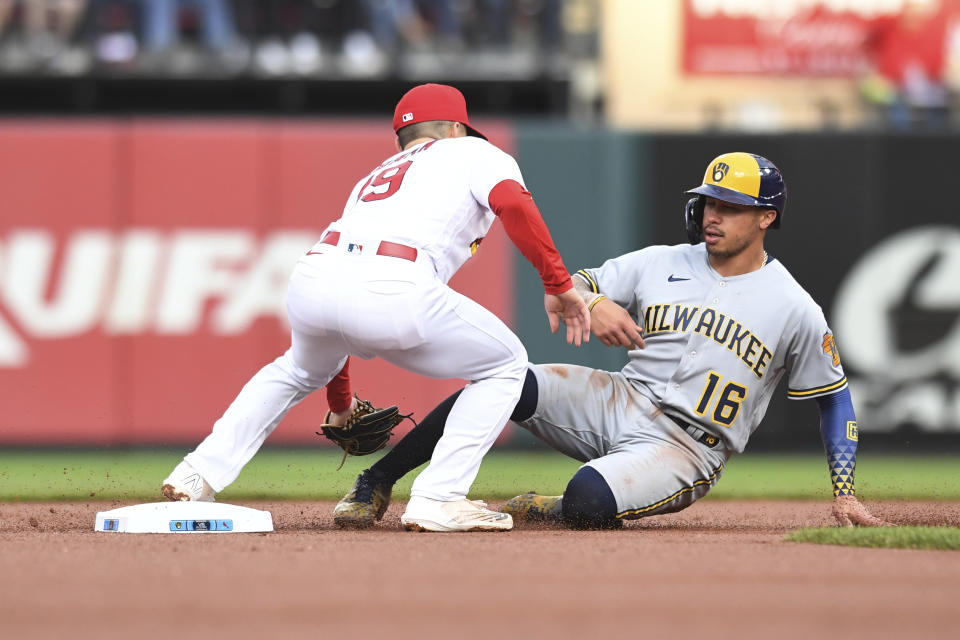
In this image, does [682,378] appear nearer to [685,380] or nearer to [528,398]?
[685,380]

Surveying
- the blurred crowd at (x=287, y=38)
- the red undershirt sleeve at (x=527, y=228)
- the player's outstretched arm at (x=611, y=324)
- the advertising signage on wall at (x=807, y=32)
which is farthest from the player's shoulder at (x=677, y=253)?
the advertising signage on wall at (x=807, y=32)

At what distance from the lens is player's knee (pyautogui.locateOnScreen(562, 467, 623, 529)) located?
4.62 metres

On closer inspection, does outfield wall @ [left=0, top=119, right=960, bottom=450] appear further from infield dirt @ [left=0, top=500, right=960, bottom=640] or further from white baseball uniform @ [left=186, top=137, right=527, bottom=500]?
infield dirt @ [left=0, top=500, right=960, bottom=640]

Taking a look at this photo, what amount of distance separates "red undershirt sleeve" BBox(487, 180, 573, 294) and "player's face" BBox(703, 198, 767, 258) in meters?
0.81

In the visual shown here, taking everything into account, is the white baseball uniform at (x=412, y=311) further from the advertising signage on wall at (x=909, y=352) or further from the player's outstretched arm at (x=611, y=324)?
the advertising signage on wall at (x=909, y=352)

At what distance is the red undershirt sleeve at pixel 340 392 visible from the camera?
4.96 meters

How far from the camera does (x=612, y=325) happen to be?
15.3ft

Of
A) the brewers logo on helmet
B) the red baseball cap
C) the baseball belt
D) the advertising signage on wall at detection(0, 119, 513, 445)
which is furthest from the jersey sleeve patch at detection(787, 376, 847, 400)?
the advertising signage on wall at detection(0, 119, 513, 445)

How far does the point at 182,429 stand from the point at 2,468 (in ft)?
3.76

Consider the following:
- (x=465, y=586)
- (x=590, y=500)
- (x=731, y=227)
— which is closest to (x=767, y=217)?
(x=731, y=227)

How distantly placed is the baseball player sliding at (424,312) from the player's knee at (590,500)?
0.23m

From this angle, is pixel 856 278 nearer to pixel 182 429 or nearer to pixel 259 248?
pixel 259 248

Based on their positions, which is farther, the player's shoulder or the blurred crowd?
the blurred crowd

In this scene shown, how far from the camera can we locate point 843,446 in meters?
4.64
